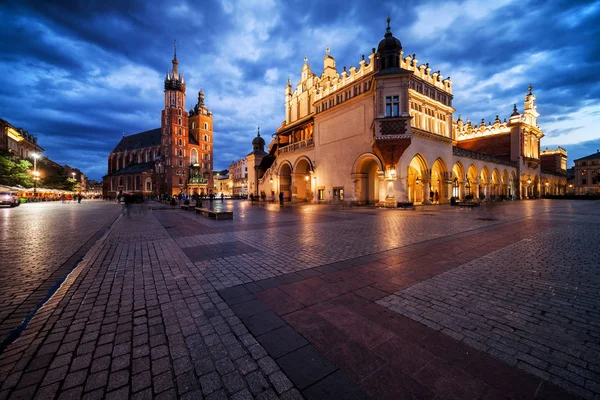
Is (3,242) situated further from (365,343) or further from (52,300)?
(365,343)

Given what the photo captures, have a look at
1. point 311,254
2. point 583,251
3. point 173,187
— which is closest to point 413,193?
point 583,251

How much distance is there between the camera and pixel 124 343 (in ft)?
7.97

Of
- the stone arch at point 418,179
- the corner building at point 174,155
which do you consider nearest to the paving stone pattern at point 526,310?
the stone arch at point 418,179

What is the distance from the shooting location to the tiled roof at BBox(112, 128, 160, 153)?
84.4 metres

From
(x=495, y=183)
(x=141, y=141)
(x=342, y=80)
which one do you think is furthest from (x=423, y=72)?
(x=141, y=141)

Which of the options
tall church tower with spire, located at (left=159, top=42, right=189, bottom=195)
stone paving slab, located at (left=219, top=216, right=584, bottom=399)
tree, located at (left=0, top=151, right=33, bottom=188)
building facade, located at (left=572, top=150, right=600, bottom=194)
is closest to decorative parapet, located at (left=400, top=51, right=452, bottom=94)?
stone paving slab, located at (left=219, top=216, right=584, bottom=399)

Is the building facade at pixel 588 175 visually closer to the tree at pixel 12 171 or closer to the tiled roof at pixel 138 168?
Answer: the tree at pixel 12 171

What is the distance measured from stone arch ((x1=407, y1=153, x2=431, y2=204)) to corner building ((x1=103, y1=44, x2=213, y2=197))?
5942 centimetres

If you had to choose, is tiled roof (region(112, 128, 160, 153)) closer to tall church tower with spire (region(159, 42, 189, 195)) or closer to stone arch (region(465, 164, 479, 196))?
tall church tower with spire (region(159, 42, 189, 195))

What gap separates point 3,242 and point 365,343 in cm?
1106

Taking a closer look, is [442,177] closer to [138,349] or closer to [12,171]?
[138,349]

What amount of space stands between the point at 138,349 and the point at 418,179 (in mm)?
29684

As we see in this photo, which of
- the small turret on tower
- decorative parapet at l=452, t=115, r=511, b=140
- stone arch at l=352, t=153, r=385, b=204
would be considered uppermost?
the small turret on tower

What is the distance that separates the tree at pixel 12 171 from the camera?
3500 cm
